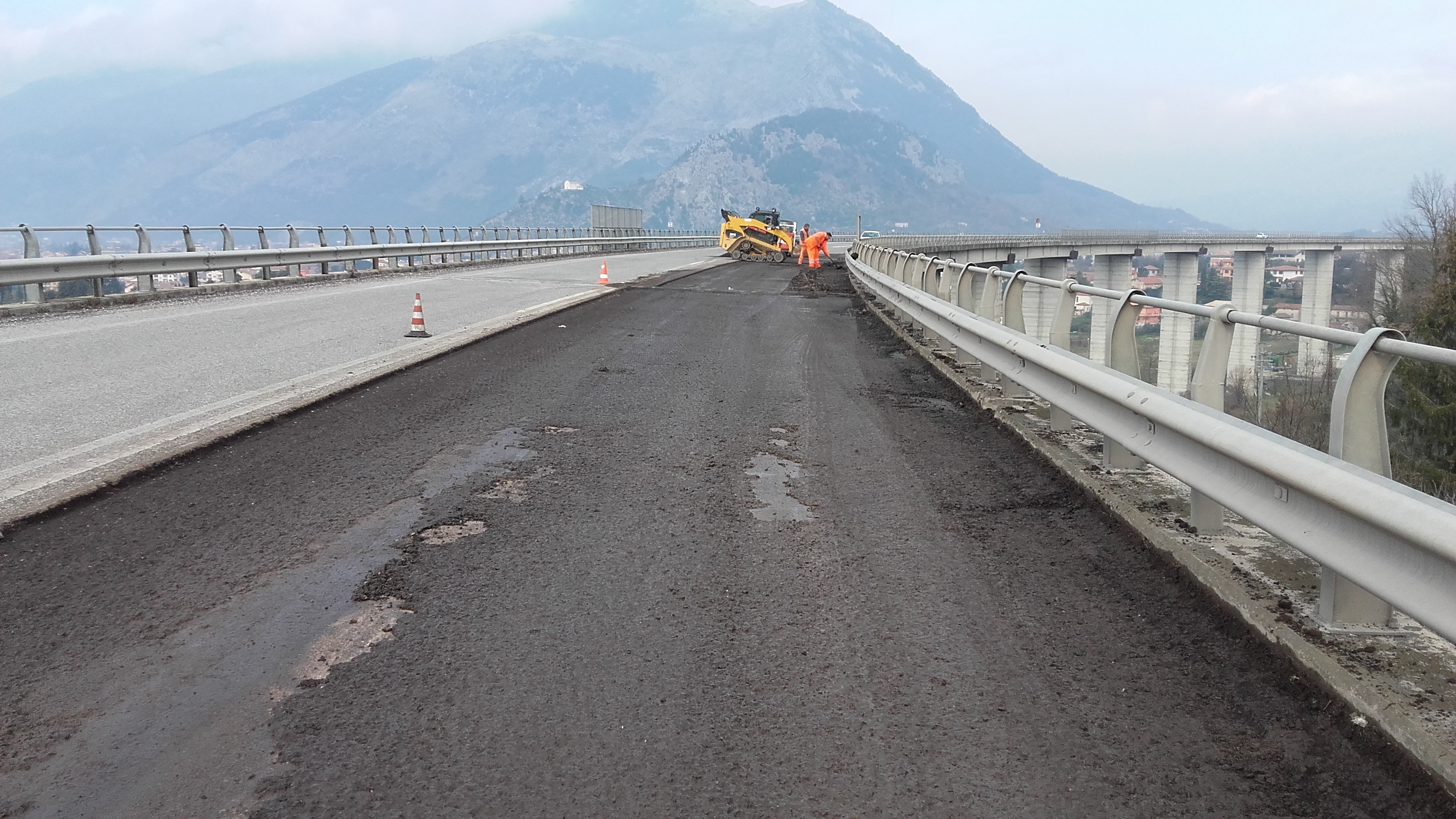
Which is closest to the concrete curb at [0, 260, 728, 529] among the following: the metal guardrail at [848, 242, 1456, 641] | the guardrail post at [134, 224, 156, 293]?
the metal guardrail at [848, 242, 1456, 641]

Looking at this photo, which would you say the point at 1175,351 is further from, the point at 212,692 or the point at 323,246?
the point at 323,246

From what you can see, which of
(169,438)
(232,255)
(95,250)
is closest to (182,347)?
(169,438)

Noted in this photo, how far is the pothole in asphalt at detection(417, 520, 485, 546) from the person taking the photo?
5.18m

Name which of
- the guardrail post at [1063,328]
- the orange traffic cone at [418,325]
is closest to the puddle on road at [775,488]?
the guardrail post at [1063,328]

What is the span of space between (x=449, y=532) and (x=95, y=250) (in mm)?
17534

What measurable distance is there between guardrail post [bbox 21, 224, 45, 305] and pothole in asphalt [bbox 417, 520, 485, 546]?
15.2 metres

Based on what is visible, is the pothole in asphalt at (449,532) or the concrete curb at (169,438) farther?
the concrete curb at (169,438)

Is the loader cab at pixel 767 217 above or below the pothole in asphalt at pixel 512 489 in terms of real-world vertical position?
above

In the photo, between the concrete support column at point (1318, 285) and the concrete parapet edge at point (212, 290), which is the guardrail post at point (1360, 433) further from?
the concrete support column at point (1318, 285)

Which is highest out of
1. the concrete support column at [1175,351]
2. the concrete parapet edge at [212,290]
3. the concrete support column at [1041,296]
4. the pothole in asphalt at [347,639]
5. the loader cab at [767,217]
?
the loader cab at [767,217]

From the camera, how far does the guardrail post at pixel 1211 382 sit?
5.11m

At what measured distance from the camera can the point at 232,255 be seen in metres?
23.5

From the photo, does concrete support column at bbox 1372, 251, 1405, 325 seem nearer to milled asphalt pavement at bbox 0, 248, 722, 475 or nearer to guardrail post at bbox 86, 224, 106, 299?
milled asphalt pavement at bbox 0, 248, 722, 475

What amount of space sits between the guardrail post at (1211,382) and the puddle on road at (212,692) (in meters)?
3.51
